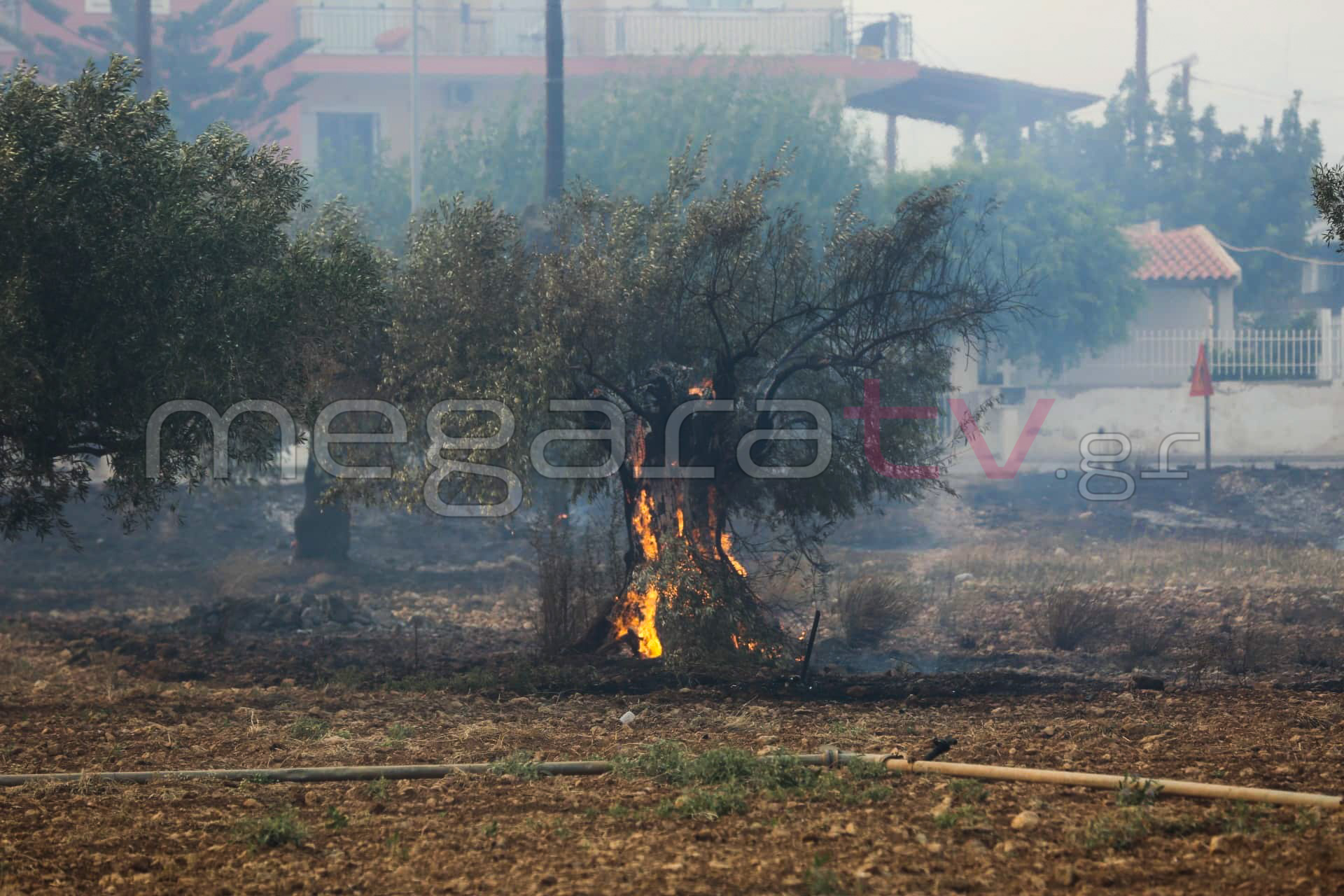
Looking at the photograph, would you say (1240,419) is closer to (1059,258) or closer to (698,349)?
(1059,258)

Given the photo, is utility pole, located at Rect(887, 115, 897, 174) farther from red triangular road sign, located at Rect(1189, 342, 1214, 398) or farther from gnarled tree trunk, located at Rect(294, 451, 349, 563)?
gnarled tree trunk, located at Rect(294, 451, 349, 563)

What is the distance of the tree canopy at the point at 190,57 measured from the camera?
3609 cm

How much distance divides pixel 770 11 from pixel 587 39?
5492 mm

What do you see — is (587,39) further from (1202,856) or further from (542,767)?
(1202,856)

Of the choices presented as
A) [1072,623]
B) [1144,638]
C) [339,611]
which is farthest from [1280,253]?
[339,611]

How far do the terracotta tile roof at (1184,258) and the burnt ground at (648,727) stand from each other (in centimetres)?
1499

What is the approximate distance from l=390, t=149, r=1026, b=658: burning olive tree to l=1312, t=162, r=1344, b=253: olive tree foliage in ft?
11.6

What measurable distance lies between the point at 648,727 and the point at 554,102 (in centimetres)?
1416

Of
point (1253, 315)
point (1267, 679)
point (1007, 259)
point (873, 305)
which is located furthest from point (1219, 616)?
point (1253, 315)

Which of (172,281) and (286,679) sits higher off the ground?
(172,281)

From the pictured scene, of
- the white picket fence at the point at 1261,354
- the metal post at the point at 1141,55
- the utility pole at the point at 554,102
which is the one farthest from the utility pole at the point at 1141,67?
the utility pole at the point at 554,102

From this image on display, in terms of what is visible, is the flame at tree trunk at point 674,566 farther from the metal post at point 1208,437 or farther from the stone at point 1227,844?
the metal post at point 1208,437

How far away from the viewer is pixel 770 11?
38.9 meters

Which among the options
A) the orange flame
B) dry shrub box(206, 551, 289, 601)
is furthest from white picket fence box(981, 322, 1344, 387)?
the orange flame
